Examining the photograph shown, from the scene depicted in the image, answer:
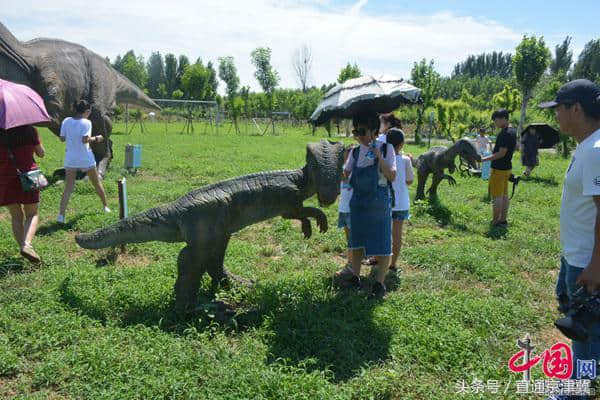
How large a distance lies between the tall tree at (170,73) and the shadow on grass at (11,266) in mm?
60552

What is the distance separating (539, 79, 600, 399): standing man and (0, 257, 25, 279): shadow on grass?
5.05 metres

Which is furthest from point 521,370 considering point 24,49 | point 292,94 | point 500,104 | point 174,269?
point 292,94

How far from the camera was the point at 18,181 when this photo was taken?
4730 millimetres

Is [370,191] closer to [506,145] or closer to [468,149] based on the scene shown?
[506,145]

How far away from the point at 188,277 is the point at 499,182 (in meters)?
4.88

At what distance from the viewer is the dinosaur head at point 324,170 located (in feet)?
12.2

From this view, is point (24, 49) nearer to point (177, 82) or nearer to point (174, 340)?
point (174, 340)

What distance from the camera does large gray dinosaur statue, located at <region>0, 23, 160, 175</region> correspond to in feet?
27.5

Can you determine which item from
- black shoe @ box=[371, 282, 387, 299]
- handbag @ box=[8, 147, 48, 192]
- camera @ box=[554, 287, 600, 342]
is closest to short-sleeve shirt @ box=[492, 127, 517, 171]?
black shoe @ box=[371, 282, 387, 299]

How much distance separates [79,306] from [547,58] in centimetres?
2180

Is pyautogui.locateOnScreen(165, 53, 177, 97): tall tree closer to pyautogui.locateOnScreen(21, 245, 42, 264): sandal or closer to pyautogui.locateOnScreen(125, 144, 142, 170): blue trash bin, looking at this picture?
pyautogui.locateOnScreen(125, 144, 142, 170): blue trash bin

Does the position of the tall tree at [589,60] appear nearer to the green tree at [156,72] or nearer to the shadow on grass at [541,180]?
the shadow on grass at [541,180]

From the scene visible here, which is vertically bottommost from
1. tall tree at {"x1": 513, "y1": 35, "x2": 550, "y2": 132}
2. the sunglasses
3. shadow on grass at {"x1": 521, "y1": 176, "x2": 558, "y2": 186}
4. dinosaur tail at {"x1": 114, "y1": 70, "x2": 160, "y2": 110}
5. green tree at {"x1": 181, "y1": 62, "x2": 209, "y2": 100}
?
shadow on grass at {"x1": 521, "y1": 176, "x2": 558, "y2": 186}

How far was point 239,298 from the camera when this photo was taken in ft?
13.6
